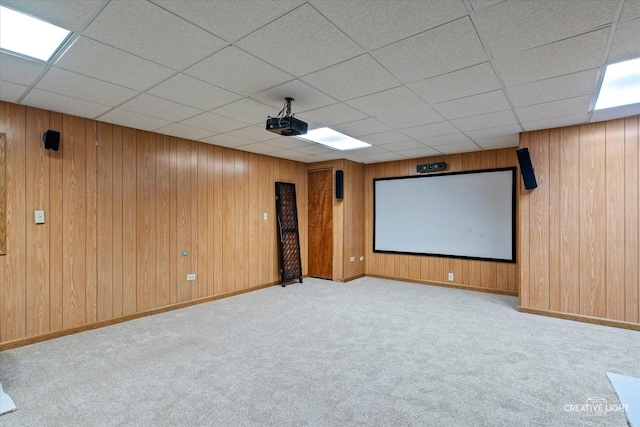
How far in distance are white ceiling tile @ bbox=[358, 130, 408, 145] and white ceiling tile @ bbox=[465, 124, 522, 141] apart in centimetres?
91

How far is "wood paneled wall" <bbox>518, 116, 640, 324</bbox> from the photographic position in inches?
150

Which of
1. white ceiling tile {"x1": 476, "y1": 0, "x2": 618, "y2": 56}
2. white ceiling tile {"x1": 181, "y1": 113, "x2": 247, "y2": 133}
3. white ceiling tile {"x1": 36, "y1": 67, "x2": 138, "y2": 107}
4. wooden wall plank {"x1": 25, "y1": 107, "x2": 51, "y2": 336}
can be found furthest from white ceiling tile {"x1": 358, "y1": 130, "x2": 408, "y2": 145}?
wooden wall plank {"x1": 25, "y1": 107, "x2": 51, "y2": 336}

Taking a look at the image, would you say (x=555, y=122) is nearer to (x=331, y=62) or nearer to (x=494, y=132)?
(x=494, y=132)

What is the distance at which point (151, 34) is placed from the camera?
2.02 meters

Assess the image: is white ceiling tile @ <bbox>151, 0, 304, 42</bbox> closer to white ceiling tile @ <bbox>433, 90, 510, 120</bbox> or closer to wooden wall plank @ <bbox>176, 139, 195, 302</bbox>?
white ceiling tile @ <bbox>433, 90, 510, 120</bbox>

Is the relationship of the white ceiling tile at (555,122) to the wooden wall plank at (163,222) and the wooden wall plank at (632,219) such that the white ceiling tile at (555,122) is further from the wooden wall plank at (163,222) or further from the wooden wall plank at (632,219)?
the wooden wall plank at (163,222)

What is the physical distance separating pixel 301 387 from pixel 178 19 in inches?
104

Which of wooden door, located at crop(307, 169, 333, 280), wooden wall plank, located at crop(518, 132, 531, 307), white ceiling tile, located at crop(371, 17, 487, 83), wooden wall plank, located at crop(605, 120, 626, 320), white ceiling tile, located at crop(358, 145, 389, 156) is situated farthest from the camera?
wooden door, located at crop(307, 169, 333, 280)

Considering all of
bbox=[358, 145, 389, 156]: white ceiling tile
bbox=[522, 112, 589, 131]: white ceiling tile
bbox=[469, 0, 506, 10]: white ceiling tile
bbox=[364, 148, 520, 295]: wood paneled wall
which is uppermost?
bbox=[469, 0, 506, 10]: white ceiling tile

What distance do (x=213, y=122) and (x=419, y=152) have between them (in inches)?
144

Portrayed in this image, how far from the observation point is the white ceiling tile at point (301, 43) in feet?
6.21

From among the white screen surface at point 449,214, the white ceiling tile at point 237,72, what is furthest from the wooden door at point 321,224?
the white ceiling tile at point 237,72

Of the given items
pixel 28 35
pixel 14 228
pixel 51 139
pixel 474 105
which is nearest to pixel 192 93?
pixel 28 35

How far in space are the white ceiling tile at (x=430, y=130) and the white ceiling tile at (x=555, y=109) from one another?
79cm
